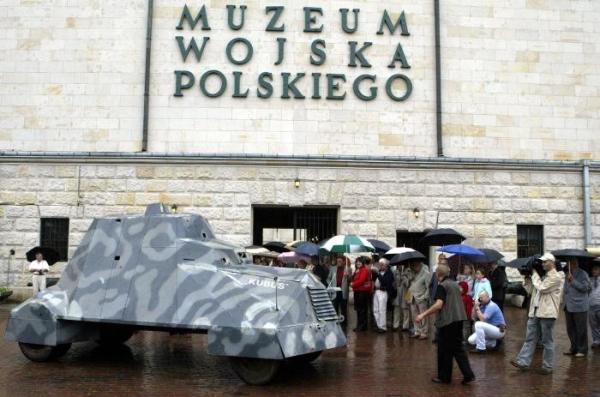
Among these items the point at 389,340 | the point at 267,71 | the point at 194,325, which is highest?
the point at 267,71

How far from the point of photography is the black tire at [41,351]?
10.3 m

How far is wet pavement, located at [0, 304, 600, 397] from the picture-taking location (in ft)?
28.1

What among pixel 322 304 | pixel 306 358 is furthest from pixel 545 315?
pixel 306 358

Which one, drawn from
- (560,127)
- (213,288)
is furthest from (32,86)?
(560,127)

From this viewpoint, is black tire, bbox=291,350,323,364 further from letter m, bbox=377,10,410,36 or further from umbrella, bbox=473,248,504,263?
letter m, bbox=377,10,410,36

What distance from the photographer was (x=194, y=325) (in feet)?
30.3

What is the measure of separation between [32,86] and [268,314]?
45.3 ft

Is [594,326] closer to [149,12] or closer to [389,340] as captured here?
[389,340]

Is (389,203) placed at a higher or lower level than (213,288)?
higher

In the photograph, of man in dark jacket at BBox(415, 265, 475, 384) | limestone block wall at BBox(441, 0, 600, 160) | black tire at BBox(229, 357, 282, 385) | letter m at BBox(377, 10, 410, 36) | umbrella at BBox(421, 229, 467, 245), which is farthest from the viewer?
letter m at BBox(377, 10, 410, 36)

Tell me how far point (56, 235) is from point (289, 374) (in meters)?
11.6

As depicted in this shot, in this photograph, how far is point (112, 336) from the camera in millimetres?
11578

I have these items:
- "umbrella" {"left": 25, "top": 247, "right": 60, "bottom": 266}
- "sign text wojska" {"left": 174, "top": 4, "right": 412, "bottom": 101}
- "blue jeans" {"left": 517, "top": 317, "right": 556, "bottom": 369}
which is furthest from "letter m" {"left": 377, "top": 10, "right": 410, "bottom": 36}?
"blue jeans" {"left": 517, "top": 317, "right": 556, "bottom": 369}

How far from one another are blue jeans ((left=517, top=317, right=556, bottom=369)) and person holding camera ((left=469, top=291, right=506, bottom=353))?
1617 millimetres
